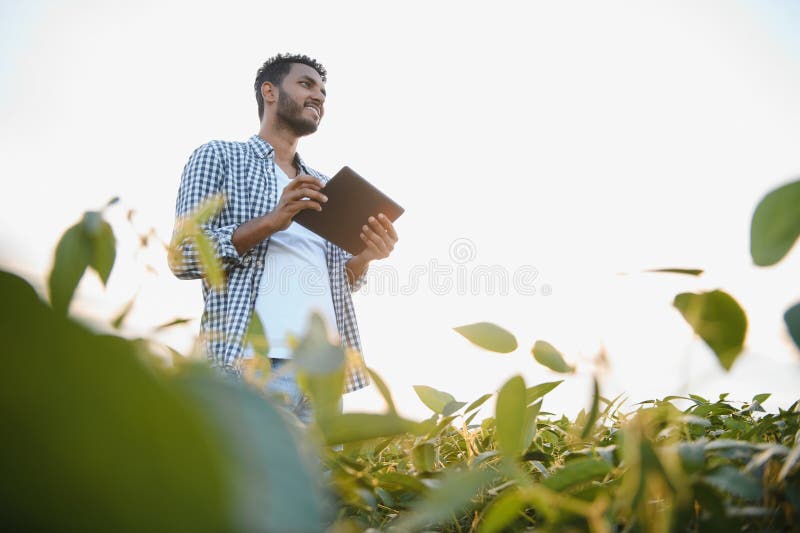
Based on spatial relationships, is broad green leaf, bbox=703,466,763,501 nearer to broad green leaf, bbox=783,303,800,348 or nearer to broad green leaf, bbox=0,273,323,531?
broad green leaf, bbox=783,303,800,348

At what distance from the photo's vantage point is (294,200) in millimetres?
1664

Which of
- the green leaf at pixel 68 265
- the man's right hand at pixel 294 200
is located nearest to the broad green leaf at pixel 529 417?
the green leaf at pixel 68 265

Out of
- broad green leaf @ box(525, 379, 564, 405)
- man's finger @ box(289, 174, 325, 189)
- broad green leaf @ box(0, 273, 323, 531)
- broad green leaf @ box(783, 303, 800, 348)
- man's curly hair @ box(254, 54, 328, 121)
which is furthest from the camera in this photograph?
man's curly hair @ box(254, 54, 328, 121)

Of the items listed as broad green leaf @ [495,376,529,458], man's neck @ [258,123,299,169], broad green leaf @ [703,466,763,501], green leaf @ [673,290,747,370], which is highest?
man's neck @ [258,123,299,169]

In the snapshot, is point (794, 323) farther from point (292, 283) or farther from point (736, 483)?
point (292, 283)

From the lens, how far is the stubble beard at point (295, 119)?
2561mm

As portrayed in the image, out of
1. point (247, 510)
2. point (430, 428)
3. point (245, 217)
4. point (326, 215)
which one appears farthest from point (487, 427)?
point (245, 217)

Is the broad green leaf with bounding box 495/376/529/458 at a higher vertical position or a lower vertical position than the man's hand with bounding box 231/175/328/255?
lower

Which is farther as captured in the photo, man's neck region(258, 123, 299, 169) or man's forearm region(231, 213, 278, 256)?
man's neck region(258, 123, 299, 169)

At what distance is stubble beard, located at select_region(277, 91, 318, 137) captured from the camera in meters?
2.56

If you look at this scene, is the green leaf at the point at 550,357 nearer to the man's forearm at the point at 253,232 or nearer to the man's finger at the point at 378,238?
the man's forearm at the point at 253,232

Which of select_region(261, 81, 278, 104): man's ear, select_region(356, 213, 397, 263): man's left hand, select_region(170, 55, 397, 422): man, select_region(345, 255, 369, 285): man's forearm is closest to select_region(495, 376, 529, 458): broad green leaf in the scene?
select_region(170, 55, 397, 422): man

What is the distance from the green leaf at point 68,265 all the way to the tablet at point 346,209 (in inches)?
57.4

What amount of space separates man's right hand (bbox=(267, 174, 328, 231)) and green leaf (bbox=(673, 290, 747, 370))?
1.49 m
